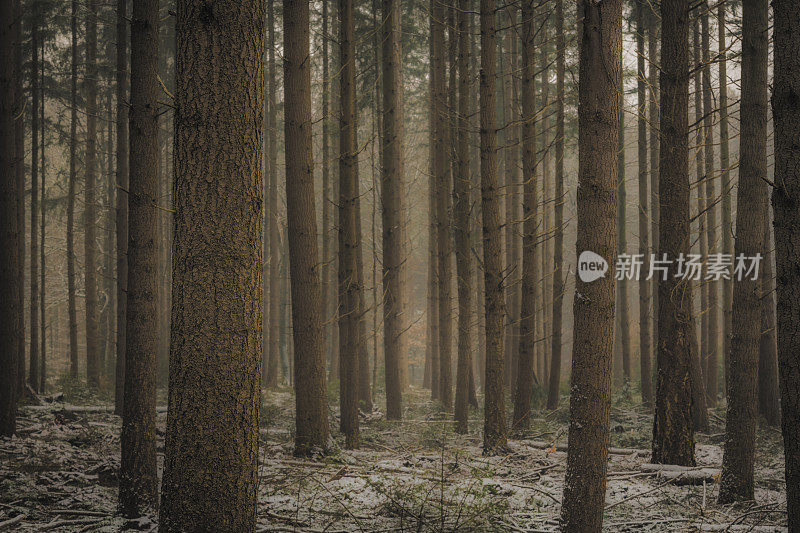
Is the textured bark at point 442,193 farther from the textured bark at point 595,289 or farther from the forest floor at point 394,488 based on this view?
the textured bark at point 595,289

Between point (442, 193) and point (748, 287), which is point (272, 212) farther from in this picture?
point (748, 287)

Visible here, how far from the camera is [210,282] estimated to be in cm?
340

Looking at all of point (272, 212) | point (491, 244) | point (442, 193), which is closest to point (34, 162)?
point (272, 212)

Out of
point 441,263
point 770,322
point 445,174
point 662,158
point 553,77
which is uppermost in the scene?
point 553,77

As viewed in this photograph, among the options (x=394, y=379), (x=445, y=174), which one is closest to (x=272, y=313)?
(x=394, y=379)

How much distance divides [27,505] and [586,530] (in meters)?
5.73

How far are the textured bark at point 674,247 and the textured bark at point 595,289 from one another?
10.2 ft

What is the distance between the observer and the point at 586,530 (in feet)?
16.3

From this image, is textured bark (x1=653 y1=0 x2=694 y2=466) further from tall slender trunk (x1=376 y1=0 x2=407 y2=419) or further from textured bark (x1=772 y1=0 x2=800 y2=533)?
tall slender trunk (x1=376 y1=0 x2=407 y2=419)

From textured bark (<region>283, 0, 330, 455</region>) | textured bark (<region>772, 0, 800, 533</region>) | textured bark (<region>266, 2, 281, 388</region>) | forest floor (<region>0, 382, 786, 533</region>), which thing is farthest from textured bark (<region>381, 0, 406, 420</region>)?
textured bark (<region>772, 0, 800, 533</region>)

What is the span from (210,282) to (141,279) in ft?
11.0

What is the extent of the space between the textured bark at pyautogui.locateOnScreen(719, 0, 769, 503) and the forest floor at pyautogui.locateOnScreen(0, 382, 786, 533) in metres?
0.46

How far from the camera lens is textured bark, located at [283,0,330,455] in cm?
869

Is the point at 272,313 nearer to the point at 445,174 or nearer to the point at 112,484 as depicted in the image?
the point at 445,174
